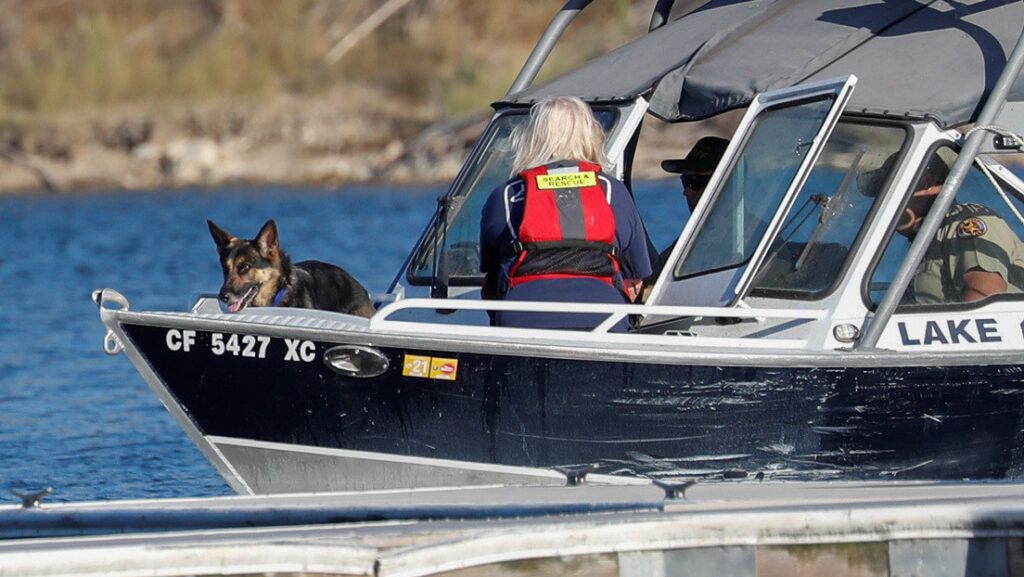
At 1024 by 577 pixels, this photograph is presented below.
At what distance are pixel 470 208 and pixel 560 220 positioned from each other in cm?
166

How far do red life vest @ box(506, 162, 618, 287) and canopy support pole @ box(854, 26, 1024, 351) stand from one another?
3.81 feet

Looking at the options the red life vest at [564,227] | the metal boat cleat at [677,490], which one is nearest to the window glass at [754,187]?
the red life vest at [564,227]

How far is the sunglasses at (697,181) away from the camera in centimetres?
874

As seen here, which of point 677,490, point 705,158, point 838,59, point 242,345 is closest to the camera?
point 677,490

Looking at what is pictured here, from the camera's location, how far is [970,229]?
7.77 m

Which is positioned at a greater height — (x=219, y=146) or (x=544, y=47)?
(x=219, y=146)

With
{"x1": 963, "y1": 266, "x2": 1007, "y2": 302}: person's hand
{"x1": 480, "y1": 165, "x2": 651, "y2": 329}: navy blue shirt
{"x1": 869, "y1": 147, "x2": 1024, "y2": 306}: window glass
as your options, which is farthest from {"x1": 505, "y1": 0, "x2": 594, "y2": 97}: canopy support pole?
{"x1": 963, "y1": 266, "x2": 1007, "y2": 302}: person's hand

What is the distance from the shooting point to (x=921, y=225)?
743 cm

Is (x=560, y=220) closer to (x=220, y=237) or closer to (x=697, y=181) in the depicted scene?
(x=697, y=181)

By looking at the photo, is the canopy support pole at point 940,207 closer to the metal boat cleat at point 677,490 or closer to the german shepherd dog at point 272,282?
the metal boat cleat at point 677,490

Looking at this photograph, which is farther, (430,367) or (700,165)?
(700,165)

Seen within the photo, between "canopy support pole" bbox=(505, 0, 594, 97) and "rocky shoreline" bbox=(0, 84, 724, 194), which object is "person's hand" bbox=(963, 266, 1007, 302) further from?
"rocky shoreline" bbox=(0, 84, 724, 194)

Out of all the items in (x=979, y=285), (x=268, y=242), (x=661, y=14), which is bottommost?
(x=979, y=285)

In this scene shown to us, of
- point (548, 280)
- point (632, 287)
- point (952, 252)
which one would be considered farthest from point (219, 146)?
point (952, 252)
